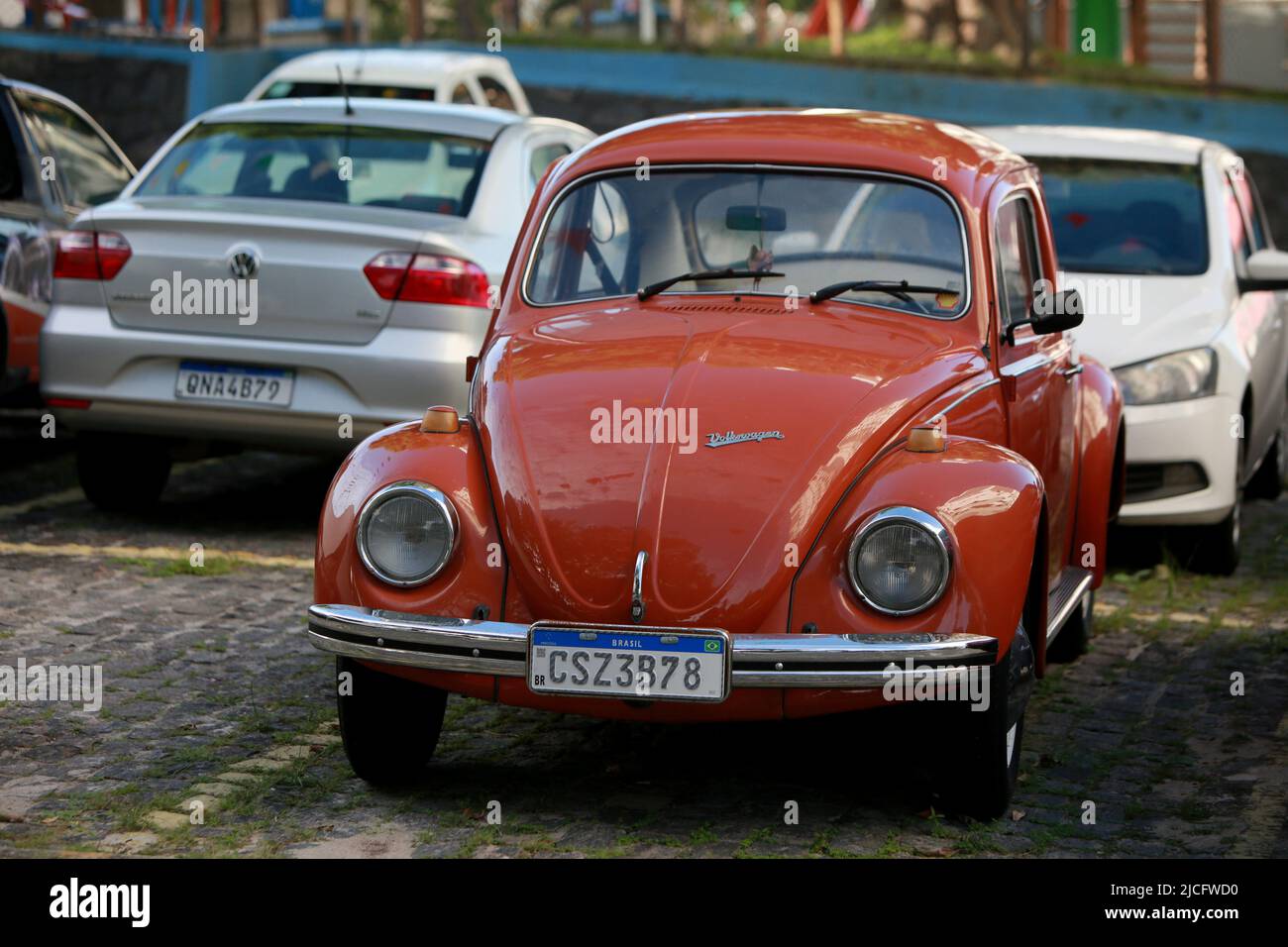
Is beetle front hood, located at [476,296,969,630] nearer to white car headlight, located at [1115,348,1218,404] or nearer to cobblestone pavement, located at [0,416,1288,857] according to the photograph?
cobblestone pavement, located at [0,416,1288,857]

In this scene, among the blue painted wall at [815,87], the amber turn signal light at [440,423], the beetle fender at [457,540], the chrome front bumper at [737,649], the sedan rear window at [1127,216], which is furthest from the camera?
the blue painted wall at [815,87]

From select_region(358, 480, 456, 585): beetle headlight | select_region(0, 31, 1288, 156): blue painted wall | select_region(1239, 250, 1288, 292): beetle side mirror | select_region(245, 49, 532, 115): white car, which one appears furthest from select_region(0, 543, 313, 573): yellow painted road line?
select_region(0, 31, 1288, 156): blue painted wall

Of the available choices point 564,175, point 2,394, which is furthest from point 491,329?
point 2,394

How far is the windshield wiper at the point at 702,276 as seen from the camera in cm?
Result: 604

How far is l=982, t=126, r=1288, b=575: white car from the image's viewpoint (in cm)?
857

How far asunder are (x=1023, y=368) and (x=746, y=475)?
1487 mm

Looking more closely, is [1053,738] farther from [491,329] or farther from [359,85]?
[359,85]

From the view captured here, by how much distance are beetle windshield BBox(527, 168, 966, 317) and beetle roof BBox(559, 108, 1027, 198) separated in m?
0.06

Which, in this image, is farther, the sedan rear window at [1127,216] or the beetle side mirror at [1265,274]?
the sedan rear window at [1127,216]

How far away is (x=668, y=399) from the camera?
5262 millimetres

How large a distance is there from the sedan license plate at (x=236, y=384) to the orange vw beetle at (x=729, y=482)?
2.26 metres

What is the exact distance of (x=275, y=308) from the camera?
325 inches

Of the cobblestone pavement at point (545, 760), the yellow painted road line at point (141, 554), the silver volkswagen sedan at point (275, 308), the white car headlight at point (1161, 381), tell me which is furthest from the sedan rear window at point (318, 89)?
the white car headlight at point (1161, 381)

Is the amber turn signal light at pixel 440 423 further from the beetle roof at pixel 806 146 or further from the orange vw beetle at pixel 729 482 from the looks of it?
the beetle roof at pixel 806 146
